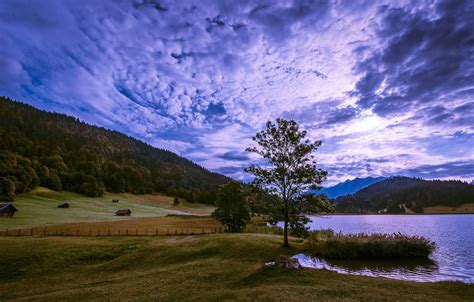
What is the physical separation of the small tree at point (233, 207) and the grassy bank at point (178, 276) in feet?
62.4

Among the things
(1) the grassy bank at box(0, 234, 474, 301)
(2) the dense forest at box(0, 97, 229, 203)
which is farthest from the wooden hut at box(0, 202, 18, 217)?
(1) the grassy bank at box(0, 234, 474, 301)

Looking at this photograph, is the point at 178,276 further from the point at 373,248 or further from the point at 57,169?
the point at 57,169

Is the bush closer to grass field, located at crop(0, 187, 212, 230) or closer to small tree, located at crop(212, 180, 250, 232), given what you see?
small tree, located at crop(212, 180, 250, 232)

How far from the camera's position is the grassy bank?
1592 cm

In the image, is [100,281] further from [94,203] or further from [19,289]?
[94,203]

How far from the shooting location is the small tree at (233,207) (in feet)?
184

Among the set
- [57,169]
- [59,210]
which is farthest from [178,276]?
[57,169]

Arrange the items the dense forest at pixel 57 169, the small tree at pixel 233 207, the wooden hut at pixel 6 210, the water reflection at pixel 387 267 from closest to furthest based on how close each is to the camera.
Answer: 1. the water reflection at pixel 387 267
2. the small tree at pixel 233 207
3. the wooden hut at pixel 6 210
4. the dense forest at pixel 57 169

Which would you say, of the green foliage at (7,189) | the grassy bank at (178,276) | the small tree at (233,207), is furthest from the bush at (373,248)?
the green foliage at (7,189)

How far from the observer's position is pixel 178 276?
21641mm

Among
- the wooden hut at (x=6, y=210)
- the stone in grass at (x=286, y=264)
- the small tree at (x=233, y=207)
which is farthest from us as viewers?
the wooden hut at (x=6, y=210)

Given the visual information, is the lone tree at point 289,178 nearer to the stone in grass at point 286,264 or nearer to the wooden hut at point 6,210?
the stone in grass at point 286,264

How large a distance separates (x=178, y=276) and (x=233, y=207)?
34504mm

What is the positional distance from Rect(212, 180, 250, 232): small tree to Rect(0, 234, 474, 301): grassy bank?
19.0m
